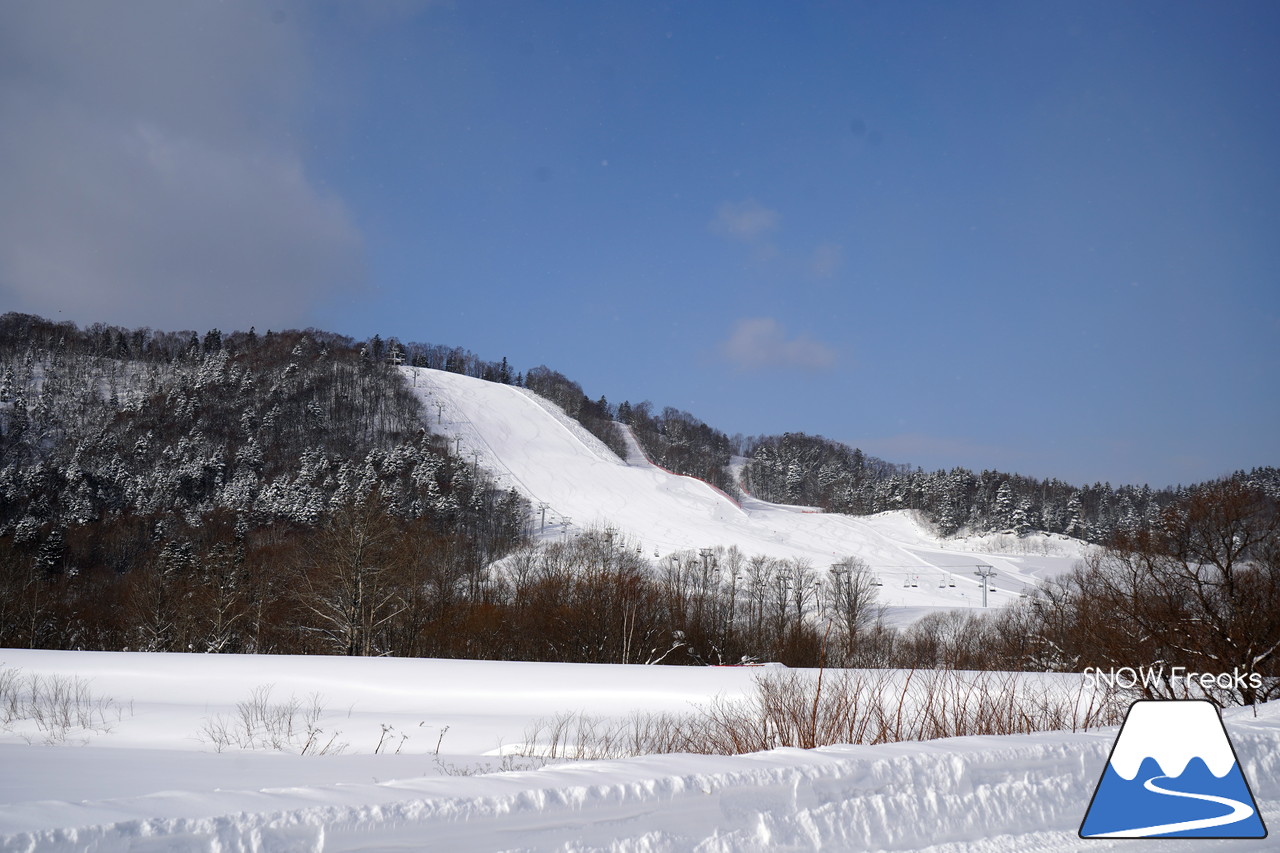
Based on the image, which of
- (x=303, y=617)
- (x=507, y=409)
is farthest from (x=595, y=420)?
(x=303, y=617)

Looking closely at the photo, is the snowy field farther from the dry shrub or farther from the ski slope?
the ski slope

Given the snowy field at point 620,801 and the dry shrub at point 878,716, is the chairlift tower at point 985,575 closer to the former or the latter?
the dry shrub at point 878,716

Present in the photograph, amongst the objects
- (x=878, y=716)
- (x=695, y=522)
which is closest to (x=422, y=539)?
(x=695, y=522)

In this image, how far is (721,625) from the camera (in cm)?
4834

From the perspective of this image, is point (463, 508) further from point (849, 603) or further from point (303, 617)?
point (849, 603)

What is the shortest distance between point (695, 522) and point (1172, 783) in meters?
66.1

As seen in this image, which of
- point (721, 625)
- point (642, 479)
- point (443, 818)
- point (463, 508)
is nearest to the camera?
point (443, 818)

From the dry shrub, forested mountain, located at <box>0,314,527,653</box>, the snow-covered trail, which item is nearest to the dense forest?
forested mountain, located at <box>0,314,527,653</box>

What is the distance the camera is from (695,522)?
7019cm

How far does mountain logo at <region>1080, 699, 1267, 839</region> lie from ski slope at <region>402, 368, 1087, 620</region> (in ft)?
162

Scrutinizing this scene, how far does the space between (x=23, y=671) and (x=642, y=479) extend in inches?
2644

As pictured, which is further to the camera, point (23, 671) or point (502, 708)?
point (23, 671)

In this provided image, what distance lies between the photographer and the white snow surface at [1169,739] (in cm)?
451

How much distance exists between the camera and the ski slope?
61844mm
